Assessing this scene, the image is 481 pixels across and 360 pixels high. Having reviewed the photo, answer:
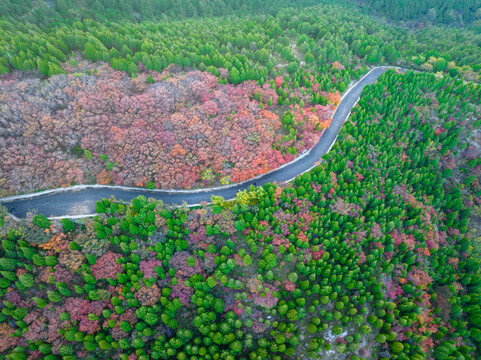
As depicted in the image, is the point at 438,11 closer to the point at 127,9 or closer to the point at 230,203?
the point at 127,9

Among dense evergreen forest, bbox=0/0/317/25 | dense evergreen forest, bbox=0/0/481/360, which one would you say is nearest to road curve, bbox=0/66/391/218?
dense evergreen forest, bbox=0/0/481/360

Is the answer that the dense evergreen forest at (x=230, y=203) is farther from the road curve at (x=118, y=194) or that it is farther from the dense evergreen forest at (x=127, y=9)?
the road curve at (x=118, y=194)

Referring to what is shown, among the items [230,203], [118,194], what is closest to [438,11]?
[230,203]

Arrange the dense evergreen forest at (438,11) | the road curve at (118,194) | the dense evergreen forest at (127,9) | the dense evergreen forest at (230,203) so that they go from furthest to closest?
the dense evergreen forest at (438,11) < the dense evergreen forest at (127,9) < the road curve at (118,194) < the dense evergreen forest at (230,203)

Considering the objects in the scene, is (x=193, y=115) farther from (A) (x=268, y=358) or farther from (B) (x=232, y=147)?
(A) (x=268, y=358)

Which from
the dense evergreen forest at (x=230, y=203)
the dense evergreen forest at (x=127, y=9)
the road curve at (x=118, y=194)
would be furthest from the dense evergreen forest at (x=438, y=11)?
the road curve at (x=118, y=194)

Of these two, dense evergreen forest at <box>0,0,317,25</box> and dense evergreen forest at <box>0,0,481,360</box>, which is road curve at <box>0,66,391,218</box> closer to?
dense evergreen forest at <box>0,0,481,360</box>
